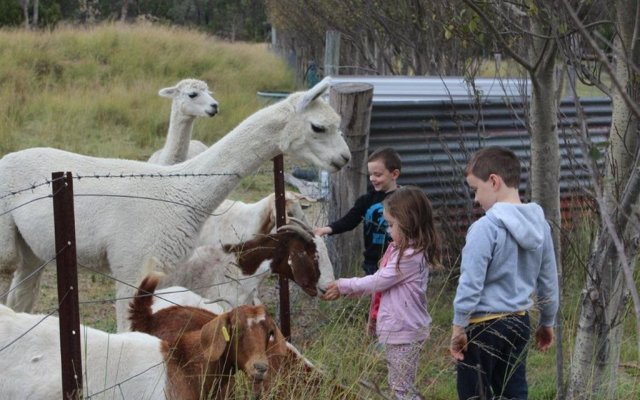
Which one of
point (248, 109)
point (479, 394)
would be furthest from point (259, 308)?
point (248, 109)

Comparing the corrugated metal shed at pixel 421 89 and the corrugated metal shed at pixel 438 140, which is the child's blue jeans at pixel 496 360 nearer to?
the corrugated metal shed at pixel 438 140

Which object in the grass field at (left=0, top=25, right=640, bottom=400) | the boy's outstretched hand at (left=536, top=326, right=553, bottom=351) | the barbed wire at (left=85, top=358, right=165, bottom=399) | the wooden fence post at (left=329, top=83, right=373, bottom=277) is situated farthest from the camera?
the wooden fence post at (left=329, top=83, right=373, bottom=277)

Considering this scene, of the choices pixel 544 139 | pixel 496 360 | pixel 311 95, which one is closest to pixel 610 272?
pixel 496 360

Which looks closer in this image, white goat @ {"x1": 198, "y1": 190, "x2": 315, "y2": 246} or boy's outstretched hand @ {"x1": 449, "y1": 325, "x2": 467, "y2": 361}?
boy's outstretched hand @ {"x1": 449, "y1": 325, "x2": 467, "y2": 361}

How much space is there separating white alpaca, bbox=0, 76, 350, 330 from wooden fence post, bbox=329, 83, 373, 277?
1108mm

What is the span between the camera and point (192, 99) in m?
10.8

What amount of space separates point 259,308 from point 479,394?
3.51 ft

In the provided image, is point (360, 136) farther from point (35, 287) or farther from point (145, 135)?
point (145, 135)

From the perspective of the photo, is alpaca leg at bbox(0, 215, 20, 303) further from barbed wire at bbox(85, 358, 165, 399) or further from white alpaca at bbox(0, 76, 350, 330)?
barbed wire at bbox(85, 358, 165, 399)

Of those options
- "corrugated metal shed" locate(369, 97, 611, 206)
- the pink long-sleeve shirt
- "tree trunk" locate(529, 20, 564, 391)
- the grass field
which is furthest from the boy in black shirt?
"corrugated metal shed" locate(369, 97, 611, 206)

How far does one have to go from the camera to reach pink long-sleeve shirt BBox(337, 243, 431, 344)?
492cm

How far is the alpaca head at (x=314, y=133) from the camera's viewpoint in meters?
6.07

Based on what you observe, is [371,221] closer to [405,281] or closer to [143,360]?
[405,281]

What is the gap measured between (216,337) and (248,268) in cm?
188
